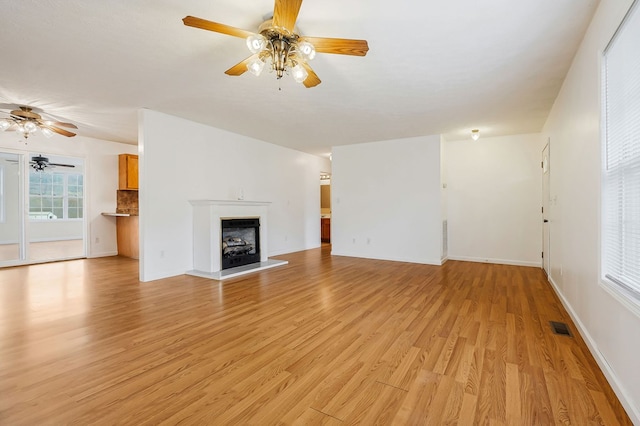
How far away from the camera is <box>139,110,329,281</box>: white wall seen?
443 centimetres

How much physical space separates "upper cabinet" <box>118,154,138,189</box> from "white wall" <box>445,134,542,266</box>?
709 centimetres

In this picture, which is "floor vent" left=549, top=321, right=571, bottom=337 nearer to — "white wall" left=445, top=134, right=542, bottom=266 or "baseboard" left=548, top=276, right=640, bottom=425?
"baseboard" left=548, top=276, right=640, bottom=425

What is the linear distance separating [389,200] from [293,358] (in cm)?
466

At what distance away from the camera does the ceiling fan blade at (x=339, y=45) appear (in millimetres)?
2111

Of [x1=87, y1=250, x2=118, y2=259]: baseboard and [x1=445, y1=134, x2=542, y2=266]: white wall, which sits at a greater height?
[x1=445, y1=134, x2=542, y2=266]: white wall

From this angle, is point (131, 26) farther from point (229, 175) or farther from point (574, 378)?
point (574, 378)

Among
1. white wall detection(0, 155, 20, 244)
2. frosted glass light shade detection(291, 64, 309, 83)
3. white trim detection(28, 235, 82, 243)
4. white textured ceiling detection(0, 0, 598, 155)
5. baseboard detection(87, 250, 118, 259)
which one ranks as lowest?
baseboard detection(87, 250, 118, 259)

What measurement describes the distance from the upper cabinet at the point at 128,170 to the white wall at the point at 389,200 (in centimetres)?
468

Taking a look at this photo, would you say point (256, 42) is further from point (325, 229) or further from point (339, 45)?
point (325, 229)

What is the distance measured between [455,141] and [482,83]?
3077 millimetres

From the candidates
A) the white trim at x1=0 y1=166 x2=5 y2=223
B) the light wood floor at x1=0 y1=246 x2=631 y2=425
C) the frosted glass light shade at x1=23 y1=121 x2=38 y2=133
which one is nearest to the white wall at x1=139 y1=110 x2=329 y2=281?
the light wood floor at x1=0 y1=246 x2=631 y2=425

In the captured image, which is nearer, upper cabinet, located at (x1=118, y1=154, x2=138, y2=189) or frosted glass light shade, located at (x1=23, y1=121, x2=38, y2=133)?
frosted glass light shade, located at (x1=23, y1=121, x2=38, y2=133)

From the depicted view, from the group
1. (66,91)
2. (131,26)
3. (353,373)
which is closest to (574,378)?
(353,373)

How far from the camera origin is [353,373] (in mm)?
1975
